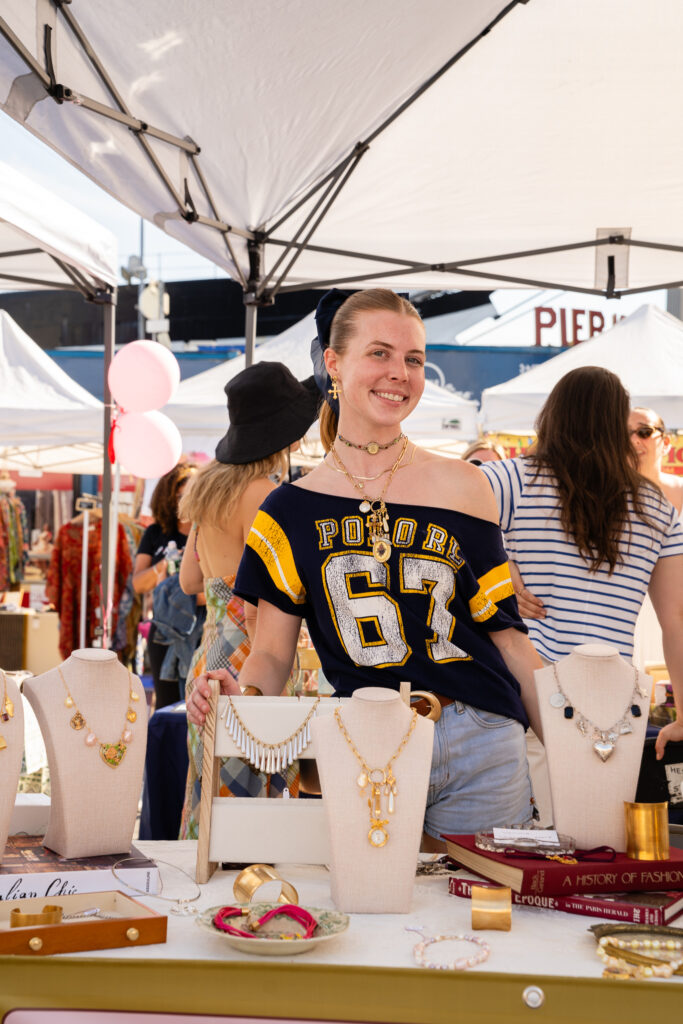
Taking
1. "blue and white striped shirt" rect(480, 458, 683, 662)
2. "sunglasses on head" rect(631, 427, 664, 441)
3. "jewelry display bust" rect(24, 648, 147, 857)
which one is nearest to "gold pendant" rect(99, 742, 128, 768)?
"jewelry display bust" rect(24, 648, 147, 857)

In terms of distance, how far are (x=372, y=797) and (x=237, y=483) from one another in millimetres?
1386

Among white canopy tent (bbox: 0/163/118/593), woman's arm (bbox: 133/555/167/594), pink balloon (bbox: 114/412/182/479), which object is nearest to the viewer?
white canopy tent (bbox: 0/163/118/593)

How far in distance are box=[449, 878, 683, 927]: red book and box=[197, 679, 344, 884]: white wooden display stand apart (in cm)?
21

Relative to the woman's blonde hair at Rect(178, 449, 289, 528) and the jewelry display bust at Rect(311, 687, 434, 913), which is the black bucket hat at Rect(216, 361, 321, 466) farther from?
the jewelry display bust at Rect(311, 687, 434, 913)

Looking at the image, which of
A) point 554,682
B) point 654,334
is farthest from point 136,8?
point 654,334

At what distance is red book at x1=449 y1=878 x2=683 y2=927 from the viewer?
41.4 inches

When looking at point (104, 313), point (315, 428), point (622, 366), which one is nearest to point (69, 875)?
point (104, 313)

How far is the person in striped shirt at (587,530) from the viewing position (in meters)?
2.00

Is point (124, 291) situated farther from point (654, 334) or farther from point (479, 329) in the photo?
point (654, 334)

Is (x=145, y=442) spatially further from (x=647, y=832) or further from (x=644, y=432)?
(x=647, y=832)

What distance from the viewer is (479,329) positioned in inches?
620

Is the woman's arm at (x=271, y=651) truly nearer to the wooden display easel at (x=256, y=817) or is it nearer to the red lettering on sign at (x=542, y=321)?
the wooden display easel at (x=256, y=817)

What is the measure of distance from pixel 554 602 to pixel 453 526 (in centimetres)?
72

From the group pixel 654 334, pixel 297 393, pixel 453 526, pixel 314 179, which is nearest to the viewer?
pixel 453 526
